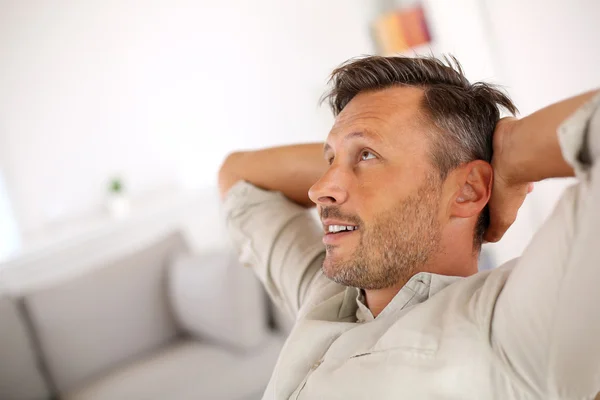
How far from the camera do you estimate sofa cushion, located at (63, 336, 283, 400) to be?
218 centimetres

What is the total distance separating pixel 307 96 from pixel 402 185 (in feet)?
9.45

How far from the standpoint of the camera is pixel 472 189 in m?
1.07

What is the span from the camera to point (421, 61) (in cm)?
115

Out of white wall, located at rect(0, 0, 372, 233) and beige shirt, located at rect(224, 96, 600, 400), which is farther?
white wall, located at rect(0, 0, 372, 233)

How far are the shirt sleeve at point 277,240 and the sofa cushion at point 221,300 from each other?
0.86 m

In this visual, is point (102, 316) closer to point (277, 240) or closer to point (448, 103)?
point (277, 240)

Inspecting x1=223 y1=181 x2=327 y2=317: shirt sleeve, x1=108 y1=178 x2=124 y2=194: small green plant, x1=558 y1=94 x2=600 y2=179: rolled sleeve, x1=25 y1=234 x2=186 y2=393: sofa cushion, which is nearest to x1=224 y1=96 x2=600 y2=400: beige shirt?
x1=558 y1=94 x2=600 y2=179: rolled sleeve

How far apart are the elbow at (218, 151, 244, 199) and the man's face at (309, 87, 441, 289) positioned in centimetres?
46

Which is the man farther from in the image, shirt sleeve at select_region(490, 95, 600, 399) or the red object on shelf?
the red object on shelf

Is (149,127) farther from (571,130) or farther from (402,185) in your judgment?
(571,130)

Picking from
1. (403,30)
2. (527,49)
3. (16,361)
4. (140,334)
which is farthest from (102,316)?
(403,30)

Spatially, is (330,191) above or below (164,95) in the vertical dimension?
below

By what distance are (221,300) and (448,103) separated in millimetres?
1455

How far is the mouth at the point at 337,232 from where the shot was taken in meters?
1.08
